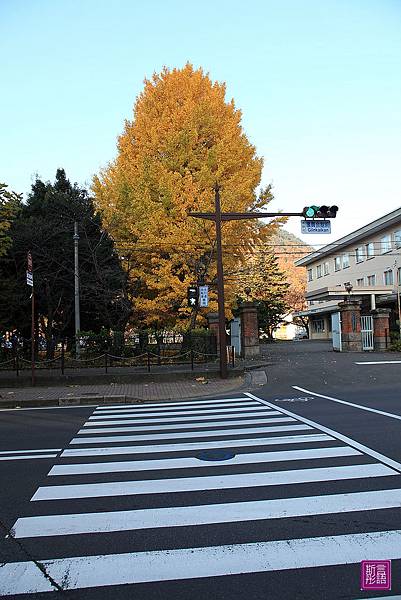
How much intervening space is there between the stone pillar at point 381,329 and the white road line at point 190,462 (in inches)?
897

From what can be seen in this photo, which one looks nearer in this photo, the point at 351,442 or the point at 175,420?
the point at 351,442

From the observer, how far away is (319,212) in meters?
17.0

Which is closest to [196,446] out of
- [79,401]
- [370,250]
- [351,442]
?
[351,442]

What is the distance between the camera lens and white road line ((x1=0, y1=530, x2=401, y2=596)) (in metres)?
3.73

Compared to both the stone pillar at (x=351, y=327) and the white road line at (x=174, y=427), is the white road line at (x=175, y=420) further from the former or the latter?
the stone pillar at (x=351, y=327)

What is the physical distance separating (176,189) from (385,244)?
1026 inches

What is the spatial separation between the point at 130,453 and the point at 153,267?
1683cm

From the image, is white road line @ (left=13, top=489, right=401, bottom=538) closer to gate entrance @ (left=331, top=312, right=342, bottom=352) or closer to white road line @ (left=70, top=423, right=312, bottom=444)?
white road line @ (left=70, top=423, right=312, bottom=444)

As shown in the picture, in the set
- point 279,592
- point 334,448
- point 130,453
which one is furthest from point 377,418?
point 279,592

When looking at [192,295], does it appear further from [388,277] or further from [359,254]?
[359,254]

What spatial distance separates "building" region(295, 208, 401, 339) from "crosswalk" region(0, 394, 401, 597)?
25.1 m

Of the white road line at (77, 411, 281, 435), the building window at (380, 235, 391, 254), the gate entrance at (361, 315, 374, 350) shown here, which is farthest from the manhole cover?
the building window at (380, 235, 391, 254)

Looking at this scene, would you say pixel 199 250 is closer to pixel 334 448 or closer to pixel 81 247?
pixel 81 247

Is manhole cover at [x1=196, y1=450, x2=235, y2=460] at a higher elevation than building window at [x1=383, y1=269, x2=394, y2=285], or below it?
below
